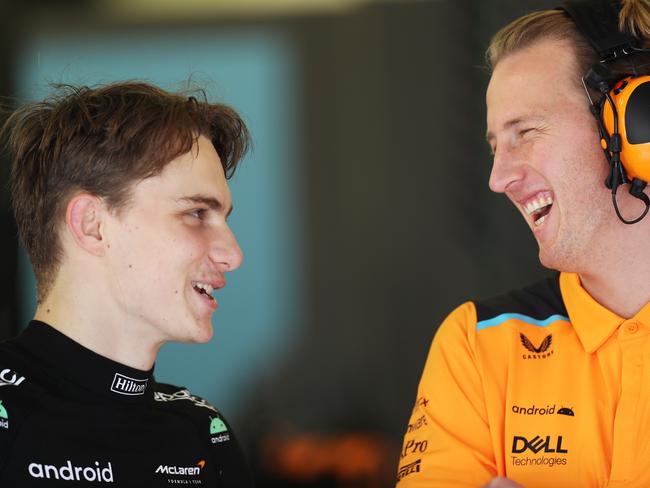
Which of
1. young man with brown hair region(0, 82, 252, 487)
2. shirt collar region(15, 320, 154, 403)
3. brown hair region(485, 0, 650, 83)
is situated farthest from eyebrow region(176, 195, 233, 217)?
brown hair region(485, 0, 650, 83)

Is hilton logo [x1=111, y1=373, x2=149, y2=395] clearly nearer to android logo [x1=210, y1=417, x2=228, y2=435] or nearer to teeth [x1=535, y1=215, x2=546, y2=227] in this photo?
android logo [x1=210, y1=417, x2=228, y2=435]

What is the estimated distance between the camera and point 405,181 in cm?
485

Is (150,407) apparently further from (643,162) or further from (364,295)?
(364,295)

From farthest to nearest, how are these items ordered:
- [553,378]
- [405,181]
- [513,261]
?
[405,181], [513,261], [553,378]

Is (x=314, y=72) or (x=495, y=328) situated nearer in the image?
(x=495, y=328)

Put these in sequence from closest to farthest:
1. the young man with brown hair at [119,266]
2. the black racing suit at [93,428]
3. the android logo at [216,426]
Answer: the black racing suit at [93,428]
the young man with brown hair at [119,266]
the android logo at [216,426]

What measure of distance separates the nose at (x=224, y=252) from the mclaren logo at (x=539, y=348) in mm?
610

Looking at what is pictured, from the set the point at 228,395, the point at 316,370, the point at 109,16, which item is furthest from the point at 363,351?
the point at 109,16

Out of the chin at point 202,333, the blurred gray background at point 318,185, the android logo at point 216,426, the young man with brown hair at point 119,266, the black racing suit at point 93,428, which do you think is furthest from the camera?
the blurred gray background at point 318,185

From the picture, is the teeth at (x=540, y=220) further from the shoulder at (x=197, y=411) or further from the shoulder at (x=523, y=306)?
the shoulder at (x=197, y=411)

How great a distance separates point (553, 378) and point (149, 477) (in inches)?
32.1

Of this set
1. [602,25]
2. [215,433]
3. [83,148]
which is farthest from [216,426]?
[602,25]

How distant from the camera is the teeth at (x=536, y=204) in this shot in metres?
2.10

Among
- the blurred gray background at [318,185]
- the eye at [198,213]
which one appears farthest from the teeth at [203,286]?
the blurred gray background at [318,185]
